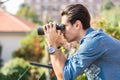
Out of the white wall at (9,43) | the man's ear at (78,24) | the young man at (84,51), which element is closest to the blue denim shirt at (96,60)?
the young man at (84,51)

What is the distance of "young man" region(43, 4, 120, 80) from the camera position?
3723 mm

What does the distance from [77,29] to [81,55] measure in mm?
216

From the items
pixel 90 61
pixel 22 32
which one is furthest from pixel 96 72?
pixel 22 32

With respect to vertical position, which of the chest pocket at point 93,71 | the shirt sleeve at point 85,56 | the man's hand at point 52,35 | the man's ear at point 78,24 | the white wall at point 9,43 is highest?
the man's ear at point 78,24

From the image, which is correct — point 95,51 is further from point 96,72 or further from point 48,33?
point 48,33

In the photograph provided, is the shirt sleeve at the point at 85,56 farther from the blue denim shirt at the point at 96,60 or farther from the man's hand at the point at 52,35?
the man's hand at the point at 52,35

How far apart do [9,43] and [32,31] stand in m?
13.8

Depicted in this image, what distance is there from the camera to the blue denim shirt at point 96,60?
372 cm

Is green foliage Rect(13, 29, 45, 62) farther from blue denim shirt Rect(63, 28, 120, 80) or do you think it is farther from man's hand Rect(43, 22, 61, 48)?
blue denim shirt Rect(63, 28, 120, 80)

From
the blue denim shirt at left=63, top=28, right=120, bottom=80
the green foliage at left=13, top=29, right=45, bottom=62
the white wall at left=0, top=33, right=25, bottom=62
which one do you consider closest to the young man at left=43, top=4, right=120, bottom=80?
the blue denim shirt at left=63, top=28, right=120, bottom=80

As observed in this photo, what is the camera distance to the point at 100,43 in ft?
12.3

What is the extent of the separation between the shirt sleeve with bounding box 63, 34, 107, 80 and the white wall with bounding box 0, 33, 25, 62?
4058 centimetres

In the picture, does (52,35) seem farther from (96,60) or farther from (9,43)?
(9,43)

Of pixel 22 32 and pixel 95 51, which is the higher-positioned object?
Answer: pixel 95 51
